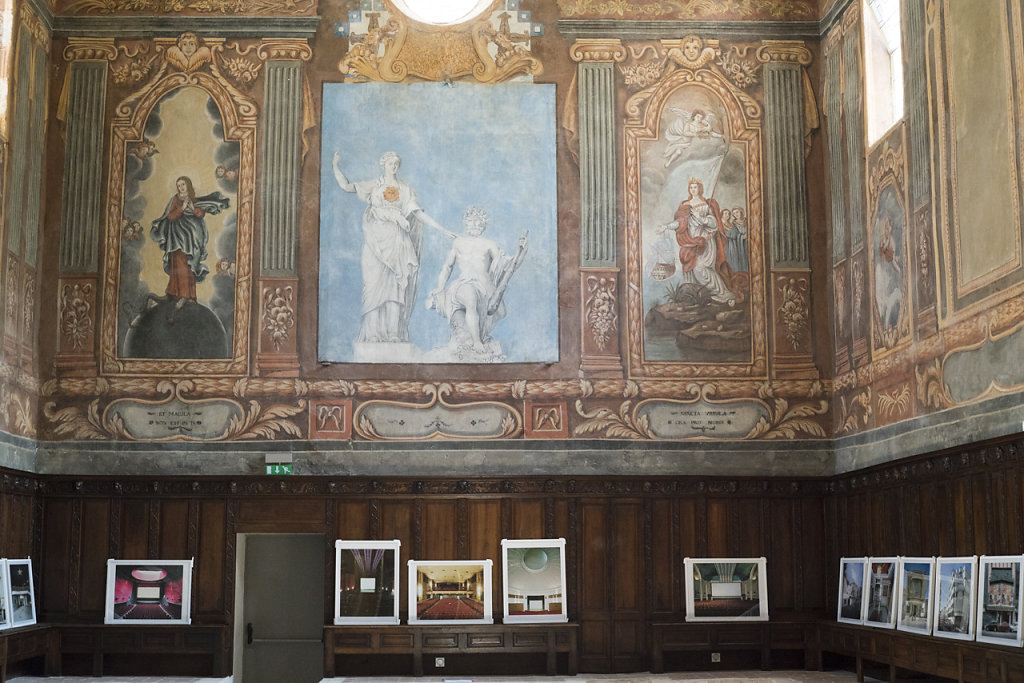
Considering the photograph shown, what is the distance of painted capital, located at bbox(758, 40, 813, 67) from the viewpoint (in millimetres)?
17625

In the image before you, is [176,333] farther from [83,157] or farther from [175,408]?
[83,157]

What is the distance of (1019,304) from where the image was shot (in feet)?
38.0

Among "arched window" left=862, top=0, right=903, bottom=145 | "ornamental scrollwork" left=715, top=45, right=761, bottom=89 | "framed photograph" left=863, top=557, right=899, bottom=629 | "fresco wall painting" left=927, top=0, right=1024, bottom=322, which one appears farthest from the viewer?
"ornamental scrollwork" left=715, top=45, right=761, bottom=89

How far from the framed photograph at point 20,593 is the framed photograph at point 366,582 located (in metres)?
4.04

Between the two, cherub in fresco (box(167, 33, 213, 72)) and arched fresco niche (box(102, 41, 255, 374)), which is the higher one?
cherub in fresco (box(167, 33, 213, 72))

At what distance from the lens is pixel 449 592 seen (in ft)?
52.5

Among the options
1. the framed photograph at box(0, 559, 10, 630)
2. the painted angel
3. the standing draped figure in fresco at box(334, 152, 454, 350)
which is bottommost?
the framed photograph at box(0, 559, 10, 630)

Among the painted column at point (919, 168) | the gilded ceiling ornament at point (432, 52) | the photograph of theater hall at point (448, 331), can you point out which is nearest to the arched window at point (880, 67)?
the photograph of theater hall at point (448, 331)

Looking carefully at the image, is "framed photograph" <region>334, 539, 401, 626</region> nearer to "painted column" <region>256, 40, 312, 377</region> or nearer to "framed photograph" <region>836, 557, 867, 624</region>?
"painted column" <region>256, 40, 312, 377</region>

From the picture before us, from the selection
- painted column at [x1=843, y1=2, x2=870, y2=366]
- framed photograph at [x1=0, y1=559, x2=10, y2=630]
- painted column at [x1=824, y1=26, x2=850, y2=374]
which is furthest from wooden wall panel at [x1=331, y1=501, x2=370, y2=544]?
painted column at [x1=843, y1=2, x2=870, y2=366]

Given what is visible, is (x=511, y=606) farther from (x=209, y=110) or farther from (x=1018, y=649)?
(x=209, y=110)

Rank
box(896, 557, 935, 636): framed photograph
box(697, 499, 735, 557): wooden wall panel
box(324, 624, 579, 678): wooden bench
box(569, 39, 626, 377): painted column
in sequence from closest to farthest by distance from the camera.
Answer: box(896, 557, 935, 636): framed photograph → box(324, 624, 579, 678): wooden bench → box(697, 499, 735, 557): wooden wall panel → box(569, 39, 626, 377): painted column

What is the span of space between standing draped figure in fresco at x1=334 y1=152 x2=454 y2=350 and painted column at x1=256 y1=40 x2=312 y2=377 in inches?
30.5

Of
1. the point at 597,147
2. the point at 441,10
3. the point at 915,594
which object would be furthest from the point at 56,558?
the point at 915,594
